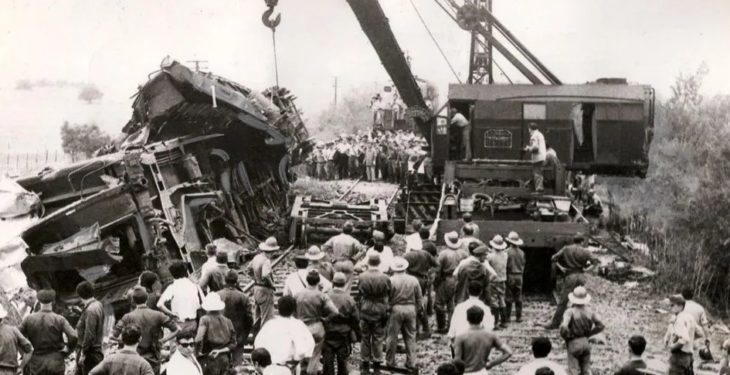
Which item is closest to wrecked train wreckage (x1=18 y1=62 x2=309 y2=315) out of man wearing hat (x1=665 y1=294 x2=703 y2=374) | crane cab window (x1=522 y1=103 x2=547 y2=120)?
crane cab window (x1=522 y1=103 x2=547 y2=120)

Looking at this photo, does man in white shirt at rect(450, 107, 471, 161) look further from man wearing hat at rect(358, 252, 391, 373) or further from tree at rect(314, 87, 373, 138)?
tree at rect(314, 87, 373, 138)

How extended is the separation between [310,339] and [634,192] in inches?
916

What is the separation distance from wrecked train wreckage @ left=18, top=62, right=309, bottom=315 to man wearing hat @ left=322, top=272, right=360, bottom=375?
431cm

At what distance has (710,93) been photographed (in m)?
30.7

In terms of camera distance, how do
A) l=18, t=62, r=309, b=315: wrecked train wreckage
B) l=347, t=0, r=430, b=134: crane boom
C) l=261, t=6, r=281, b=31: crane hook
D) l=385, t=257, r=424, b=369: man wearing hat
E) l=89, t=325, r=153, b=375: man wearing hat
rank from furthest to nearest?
l=347, t=0, r=430, b=134: crane boom < l=261, t=6, r=281, b=31: crane hook < l=18, t=62, r=309, b=315: wrecked train wreckage < l=385, t=257, r=424, b=369: man wearing hat < l=89, t=325, r=153, b=375: man wearing hat

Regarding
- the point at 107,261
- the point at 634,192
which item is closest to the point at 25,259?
the point at 107,261

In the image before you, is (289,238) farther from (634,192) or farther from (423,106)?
(634,192)

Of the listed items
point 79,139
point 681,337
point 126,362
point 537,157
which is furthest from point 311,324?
point 79,139

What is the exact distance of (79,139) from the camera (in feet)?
126

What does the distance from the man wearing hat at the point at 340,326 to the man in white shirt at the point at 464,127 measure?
30.3 feet

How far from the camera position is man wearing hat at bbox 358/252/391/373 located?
29.6 feet

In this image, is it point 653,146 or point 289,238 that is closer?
point 289,238

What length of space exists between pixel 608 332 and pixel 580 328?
12.7 ft

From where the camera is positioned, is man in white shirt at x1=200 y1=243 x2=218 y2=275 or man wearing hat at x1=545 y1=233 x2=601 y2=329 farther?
man wearing hat at x1=545 y1=233 x2=601 y2=329
